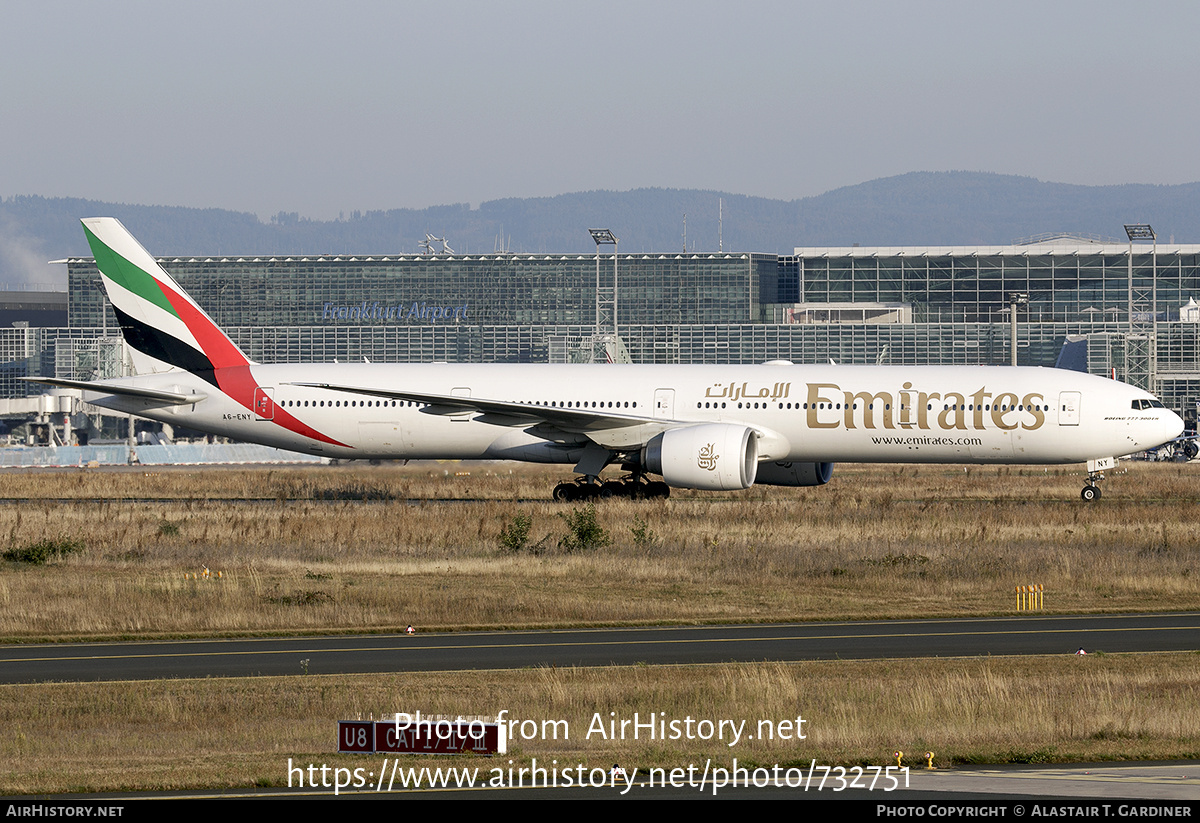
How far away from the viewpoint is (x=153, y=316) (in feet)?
144

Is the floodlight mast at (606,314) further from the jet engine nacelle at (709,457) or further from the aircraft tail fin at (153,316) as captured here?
the jet engine nacelle at (709,457)

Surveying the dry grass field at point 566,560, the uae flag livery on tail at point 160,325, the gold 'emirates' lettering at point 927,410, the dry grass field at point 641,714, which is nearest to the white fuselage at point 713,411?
the gold 'emirates' lettering at point 927,410

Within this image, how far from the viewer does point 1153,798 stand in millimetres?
9766

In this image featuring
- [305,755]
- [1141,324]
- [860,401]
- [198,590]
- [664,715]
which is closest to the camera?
[305,755]

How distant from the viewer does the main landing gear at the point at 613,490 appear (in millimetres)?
40719

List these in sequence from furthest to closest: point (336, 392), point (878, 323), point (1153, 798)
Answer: point (878, 323) < point (336, 392) < point (1153, 798)

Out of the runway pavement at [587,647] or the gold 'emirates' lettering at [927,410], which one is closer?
the runway pavement at [587,647]

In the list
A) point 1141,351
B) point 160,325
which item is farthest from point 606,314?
point 160,325

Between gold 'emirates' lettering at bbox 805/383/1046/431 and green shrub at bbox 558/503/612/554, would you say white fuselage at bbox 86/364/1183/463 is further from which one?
green shrub at bbox 558/503/612/554

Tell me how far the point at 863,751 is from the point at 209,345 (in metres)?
34.4

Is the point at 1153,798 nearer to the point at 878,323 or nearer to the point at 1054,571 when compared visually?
the point at 1054,571

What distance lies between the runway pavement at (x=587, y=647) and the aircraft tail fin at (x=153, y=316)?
24528mm

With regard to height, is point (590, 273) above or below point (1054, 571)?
above
